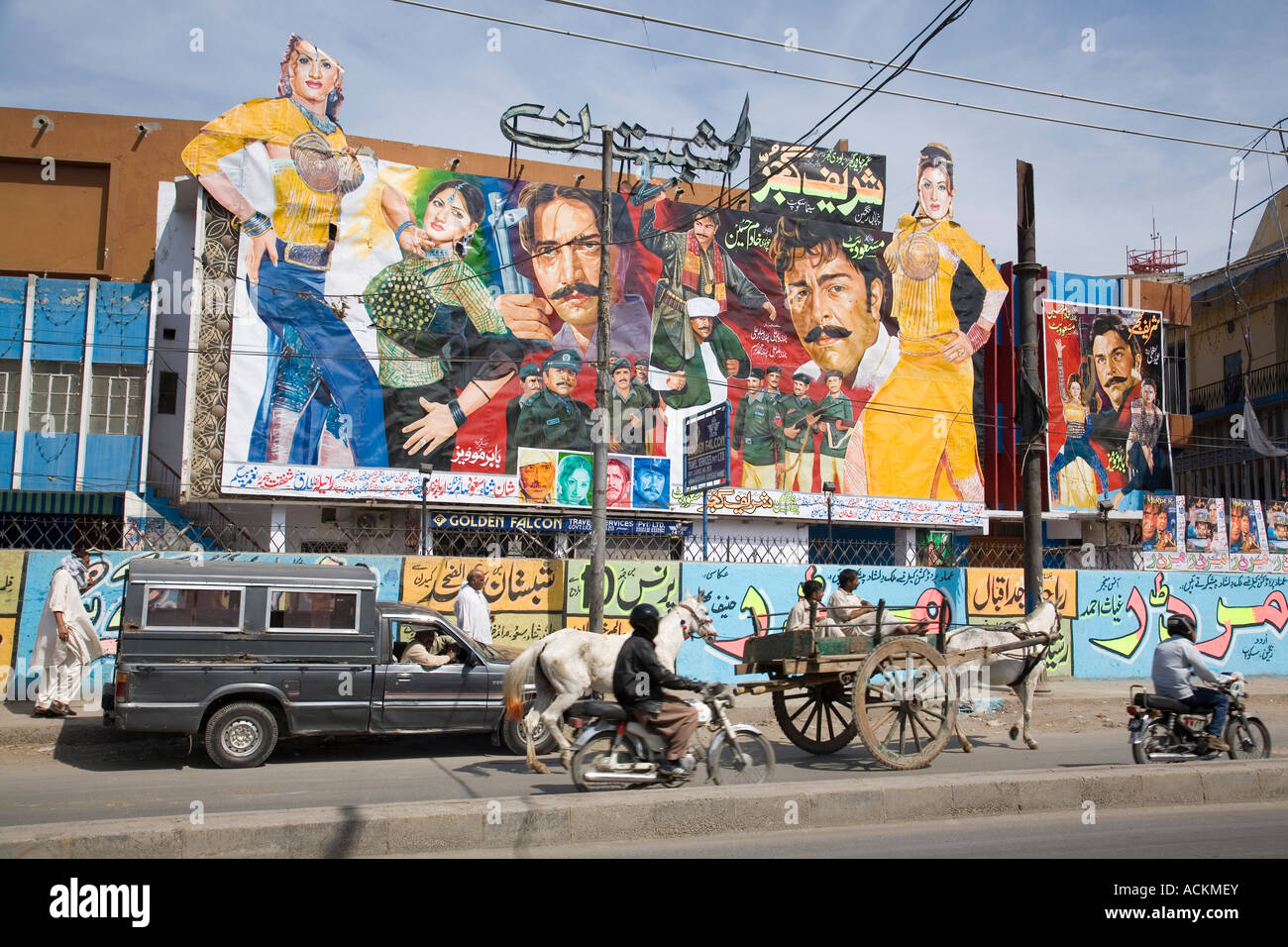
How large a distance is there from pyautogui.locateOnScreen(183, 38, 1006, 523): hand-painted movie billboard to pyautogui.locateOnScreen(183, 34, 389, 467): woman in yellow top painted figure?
0.17ft

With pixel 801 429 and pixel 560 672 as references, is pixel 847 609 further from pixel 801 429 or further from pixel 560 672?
pixel 801 429

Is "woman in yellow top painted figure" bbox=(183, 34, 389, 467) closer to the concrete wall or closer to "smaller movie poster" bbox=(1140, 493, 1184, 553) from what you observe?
the concrete wall

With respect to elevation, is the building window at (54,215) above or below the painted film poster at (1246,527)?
above

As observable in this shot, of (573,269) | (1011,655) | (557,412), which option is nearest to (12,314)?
(557,412)

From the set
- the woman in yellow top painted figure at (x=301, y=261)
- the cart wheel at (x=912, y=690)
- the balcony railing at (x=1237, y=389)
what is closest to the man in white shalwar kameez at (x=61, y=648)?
the cart wheel at (x=912, y=690)

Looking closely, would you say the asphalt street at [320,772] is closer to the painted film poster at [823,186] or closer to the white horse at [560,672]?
the white horse at [560,672]

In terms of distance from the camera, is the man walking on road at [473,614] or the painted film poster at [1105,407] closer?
the man walking on road at [473,614]

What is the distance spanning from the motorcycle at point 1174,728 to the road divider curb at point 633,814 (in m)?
0.58

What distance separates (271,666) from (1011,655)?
7.91 metres

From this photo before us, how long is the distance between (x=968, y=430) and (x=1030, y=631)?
21818 millimetres

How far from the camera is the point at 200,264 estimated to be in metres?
24.3

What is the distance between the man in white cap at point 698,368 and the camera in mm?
28156

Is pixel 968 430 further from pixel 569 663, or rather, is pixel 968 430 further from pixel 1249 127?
pixel 569 663
